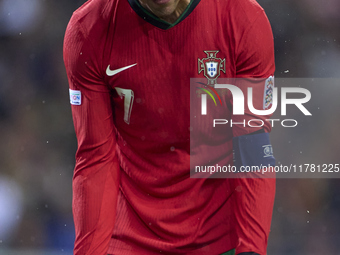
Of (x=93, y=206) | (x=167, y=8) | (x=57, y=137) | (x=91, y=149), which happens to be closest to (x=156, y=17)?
(x=167, y=8)

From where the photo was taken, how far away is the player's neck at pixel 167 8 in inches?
51.1

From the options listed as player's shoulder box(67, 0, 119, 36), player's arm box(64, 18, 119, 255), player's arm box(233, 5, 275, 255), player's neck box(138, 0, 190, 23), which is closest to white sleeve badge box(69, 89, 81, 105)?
player's arm box(64, 18, 119, 255)

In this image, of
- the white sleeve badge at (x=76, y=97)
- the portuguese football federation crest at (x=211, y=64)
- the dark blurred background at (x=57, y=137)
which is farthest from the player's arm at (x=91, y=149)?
the dark blurred background at (x=57, y=137)

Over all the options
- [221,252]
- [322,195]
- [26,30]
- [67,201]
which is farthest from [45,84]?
[221,252]

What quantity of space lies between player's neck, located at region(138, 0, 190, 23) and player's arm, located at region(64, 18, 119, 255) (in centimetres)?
17

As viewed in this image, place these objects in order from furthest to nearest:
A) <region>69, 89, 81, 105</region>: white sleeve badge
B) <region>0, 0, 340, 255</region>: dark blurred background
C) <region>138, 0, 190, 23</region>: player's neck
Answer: <region>0, 0, 340, 255</region>: dark blurred background < <region>69, 89, 81, 105</region>: white sleeve badge < <region>138, 0, 190, 23</region>: player's neck

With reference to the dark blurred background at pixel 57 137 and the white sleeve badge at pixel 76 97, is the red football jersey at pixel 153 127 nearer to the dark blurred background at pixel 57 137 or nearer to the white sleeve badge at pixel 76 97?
the white sleeve badge at pixel 76 97

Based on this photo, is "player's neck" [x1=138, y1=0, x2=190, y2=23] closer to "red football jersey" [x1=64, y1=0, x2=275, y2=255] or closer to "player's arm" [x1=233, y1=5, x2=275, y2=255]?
"red football jersey" [x1=64, y1=0, x2=275, y2=255]

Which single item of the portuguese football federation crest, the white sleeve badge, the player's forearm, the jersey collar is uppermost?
the jersey collar

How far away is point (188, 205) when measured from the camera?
55.7 inches

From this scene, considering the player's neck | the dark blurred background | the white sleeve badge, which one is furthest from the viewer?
the dark blurred background

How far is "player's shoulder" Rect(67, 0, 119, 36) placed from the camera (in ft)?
4.42

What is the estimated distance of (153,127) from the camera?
4.55 feet

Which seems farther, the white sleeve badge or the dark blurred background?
the dark blurred background
